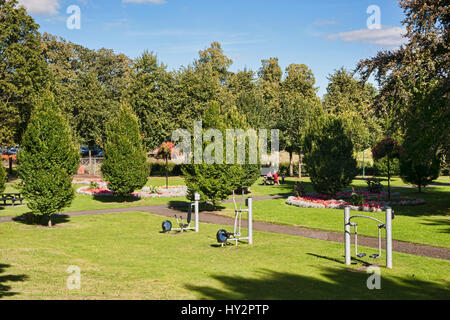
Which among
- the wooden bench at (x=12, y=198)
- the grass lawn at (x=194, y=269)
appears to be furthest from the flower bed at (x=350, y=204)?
the wooden bench at (x=12, y=198)

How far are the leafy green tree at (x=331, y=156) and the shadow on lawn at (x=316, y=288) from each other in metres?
17.4

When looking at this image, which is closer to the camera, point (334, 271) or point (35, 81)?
point (334, 271)

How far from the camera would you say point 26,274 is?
12.1 metres

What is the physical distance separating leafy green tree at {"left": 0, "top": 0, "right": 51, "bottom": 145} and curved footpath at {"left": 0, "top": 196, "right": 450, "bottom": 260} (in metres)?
22.0

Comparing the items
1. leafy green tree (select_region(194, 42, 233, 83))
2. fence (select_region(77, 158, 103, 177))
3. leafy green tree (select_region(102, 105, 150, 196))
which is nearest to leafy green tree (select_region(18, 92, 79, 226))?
leafy green tree (select_region(102, 105, 150, 196))

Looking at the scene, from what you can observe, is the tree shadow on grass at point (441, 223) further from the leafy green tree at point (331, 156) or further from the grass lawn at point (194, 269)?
the leafy green tree at point (331, 156)

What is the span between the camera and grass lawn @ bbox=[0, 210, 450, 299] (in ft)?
33.5

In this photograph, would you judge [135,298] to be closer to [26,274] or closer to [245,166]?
[26,274]

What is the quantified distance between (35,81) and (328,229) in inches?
1488

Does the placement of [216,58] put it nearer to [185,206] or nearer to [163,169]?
[163,169]

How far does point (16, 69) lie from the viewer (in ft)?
147

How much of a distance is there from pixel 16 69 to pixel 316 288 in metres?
43.1
